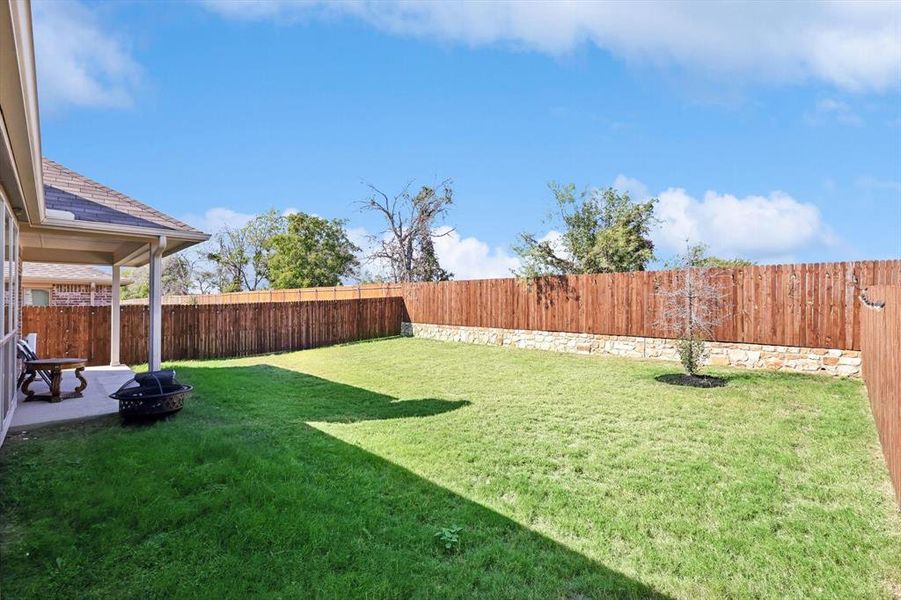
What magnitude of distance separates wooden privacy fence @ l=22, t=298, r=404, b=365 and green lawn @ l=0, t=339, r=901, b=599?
6864 mm

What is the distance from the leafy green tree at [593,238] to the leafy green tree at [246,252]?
20651mm

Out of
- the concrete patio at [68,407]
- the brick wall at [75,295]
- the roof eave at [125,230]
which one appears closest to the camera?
the concrete patio at [68,407]

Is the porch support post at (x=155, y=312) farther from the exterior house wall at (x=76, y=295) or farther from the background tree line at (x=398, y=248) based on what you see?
the exterior house wall at (x=76, y=295)

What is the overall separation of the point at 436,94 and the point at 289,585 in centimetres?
1569

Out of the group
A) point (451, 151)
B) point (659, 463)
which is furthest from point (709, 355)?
point (451, 151)

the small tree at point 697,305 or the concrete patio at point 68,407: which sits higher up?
the small tree at point 697,305

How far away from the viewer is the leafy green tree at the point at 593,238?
1711 cm

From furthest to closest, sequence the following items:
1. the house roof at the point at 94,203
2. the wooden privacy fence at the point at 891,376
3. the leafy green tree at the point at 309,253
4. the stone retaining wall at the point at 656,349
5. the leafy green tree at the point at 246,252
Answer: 1. the leafy green tree at the point at 246,252
2. the leafy green tree at the point at 309,253
3. the stone retaining wall at the point at 656,349
4. the house roof at the point at 94,203
5. the wooden privacy fence at the point at 891,376

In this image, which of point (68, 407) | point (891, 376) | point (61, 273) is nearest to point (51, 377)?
point (68, 407)

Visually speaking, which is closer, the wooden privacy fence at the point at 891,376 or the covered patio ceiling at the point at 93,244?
the wooden privacy fence at the point at 891,376

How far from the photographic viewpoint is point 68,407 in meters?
5.90

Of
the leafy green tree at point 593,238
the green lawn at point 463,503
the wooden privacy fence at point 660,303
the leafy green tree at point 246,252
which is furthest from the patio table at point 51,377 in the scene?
the leafy green tree at point 246,252

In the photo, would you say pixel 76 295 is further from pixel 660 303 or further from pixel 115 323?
pixel 660 303

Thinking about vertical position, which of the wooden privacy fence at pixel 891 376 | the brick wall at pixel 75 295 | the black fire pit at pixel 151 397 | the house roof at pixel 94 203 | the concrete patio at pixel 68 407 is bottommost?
the concrete patio at pixel 68 407
